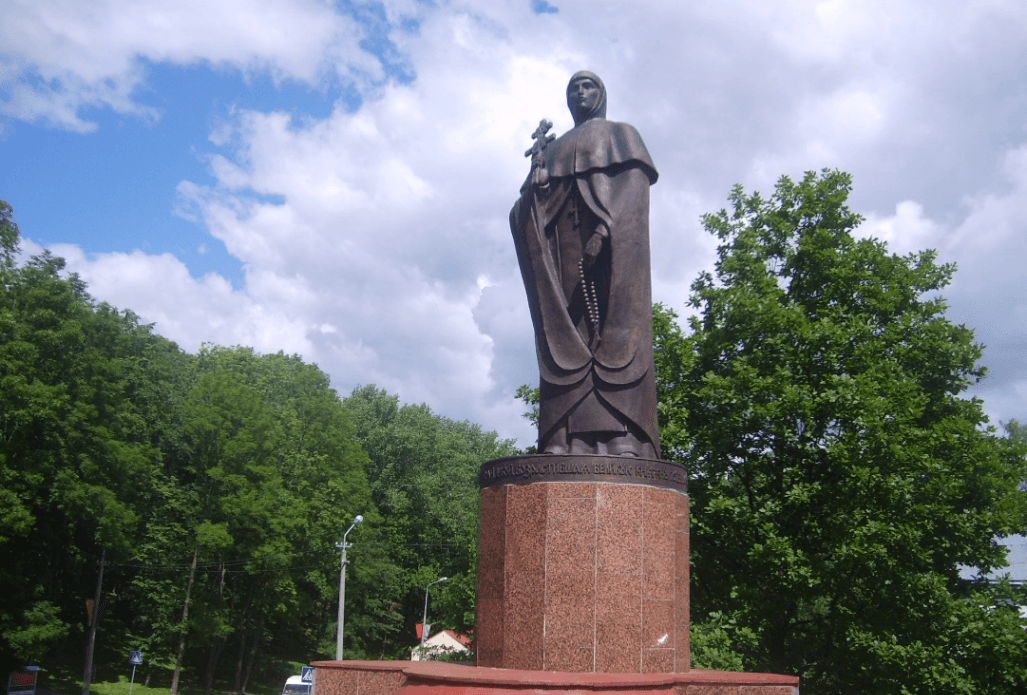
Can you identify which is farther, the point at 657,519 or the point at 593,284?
the point at 593,284

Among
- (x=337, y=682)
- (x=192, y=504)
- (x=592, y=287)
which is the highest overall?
(x=592, y=287)

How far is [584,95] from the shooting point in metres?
11.4

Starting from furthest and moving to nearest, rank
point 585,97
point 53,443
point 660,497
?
point 53,443
point 585,97
point 660,497

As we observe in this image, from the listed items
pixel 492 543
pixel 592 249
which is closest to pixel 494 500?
pixel 492 543

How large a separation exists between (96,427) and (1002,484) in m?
22.1

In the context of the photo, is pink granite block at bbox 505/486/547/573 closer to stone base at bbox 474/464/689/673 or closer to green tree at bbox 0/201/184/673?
stone base at bbox 474/464/689/673

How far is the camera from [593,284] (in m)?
10.6

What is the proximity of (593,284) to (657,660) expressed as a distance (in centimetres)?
441

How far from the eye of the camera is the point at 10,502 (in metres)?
21.3

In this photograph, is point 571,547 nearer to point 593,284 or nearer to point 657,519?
point 657,519

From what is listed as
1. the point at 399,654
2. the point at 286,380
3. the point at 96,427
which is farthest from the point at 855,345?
the point at 286,380

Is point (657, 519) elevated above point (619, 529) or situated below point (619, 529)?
above

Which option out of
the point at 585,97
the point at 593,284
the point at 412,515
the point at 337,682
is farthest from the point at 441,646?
the point at 585,97

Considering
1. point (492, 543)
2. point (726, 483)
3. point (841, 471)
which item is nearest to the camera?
point (492, 543)
